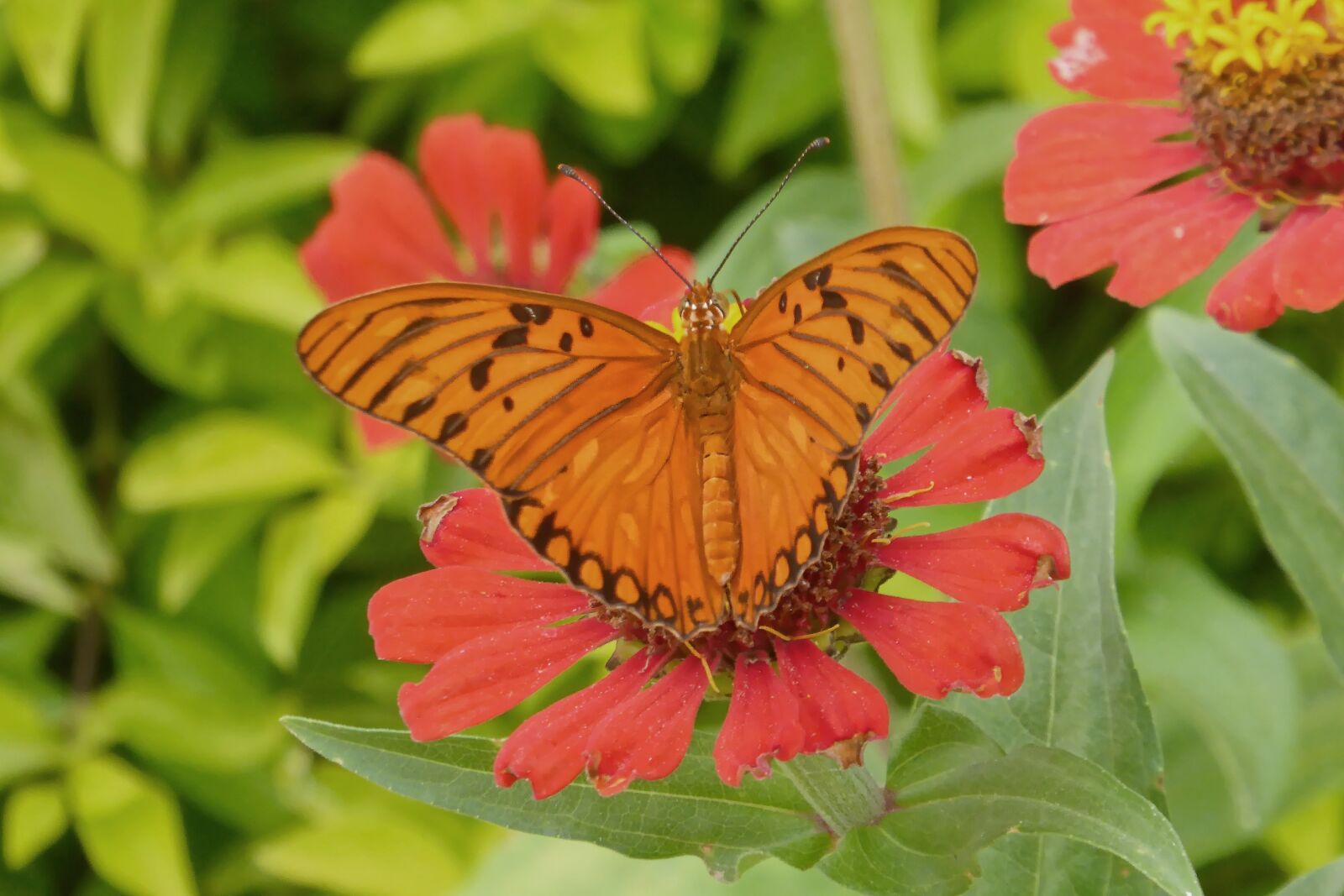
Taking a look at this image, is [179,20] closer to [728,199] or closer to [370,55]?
[370,55]

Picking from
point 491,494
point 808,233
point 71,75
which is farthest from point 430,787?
point 71,75

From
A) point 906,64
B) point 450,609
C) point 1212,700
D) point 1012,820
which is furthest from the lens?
point 906,64

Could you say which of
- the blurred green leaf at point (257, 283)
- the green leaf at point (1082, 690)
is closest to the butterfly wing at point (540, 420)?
the green leaf at point (1082, 690)

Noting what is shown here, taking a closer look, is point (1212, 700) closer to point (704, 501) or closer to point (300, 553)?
point (704, 501)

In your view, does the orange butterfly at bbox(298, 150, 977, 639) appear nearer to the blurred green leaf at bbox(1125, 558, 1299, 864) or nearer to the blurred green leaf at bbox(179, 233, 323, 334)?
the blurred green leaf at bbox(1125, 558, 1299, 864)

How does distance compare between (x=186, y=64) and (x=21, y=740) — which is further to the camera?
(x=186, y=64)

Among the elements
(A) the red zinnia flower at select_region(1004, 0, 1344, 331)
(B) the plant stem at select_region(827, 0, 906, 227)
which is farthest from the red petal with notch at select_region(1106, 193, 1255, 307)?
(B) the plant stem at select_region(827, 0, 906, 227)

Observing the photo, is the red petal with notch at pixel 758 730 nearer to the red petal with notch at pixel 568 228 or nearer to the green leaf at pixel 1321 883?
the green leaf at pixel 1321 883

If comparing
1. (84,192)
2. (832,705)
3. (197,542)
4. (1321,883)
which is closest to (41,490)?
(197,542)
